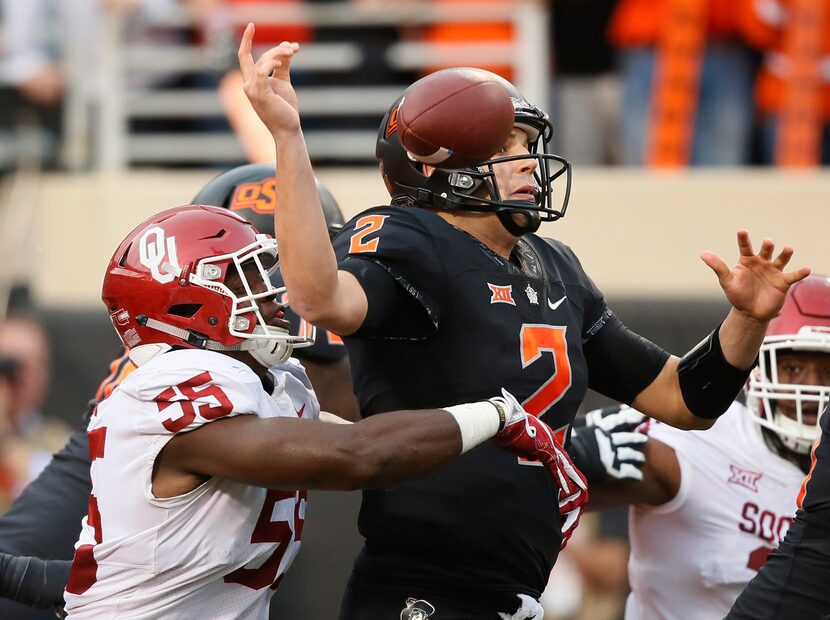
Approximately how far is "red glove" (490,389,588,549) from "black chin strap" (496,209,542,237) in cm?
37

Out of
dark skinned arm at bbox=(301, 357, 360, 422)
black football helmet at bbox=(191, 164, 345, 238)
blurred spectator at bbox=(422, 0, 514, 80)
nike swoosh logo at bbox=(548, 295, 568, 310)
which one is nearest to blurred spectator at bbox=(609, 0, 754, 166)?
blurred spectator at bbox=(422, 0, 514, 80)

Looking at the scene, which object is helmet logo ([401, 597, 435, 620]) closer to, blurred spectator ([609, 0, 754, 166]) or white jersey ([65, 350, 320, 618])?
white jersey ([65, 350, 320, 618])

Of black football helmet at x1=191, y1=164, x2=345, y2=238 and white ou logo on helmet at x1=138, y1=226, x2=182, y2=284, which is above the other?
white ou logo on helmet at x1=138, y1=226, x2=182, y2=284

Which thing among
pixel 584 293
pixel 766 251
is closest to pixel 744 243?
pixel 766 251

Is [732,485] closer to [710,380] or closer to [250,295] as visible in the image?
[710,380]

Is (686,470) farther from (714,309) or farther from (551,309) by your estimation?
(714,309)

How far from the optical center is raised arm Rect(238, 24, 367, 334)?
2814 millimetres

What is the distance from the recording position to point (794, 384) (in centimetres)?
395

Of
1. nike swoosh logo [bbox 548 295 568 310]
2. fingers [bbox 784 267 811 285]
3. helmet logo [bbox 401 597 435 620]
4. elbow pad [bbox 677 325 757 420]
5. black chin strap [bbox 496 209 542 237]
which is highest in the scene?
black chin strap [bbox 496 209 542 237]

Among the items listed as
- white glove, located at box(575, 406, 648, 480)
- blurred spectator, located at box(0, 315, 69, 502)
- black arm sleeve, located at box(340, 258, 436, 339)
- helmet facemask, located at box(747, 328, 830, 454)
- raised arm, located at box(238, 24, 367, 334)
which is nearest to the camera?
raised arm, located at box(238, 24, 367, 334)

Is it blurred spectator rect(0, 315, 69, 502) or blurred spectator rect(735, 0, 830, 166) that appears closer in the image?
blurred spectator rect(0, 315, 69, 502)

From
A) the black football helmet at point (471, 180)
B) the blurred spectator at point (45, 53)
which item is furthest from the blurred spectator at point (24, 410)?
the black football helmet at point (471, 180)

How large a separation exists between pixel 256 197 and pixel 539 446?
165 cm

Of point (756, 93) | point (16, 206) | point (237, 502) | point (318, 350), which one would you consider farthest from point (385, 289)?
point (16, 206)
